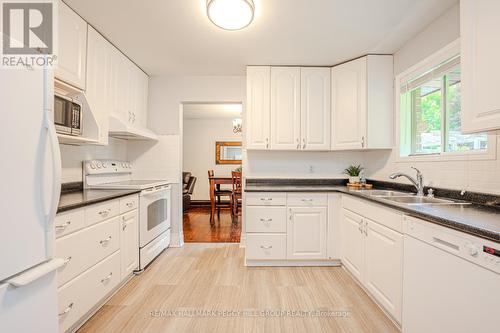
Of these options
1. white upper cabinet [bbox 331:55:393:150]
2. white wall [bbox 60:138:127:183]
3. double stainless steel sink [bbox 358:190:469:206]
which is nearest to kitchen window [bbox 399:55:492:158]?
white upper cabinet [bbox 331:55:393:150]

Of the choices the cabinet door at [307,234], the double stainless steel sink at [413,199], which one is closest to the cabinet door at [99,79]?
the cabinet door at [307,234]

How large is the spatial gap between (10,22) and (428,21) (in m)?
2.76

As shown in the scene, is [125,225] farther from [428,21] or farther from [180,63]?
[428,21]

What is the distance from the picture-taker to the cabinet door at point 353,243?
211 cm

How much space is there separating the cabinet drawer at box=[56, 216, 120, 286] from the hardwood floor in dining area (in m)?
1.64

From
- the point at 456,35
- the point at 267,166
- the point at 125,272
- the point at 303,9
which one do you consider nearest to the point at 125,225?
the point at 125,272

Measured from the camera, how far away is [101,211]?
180cm

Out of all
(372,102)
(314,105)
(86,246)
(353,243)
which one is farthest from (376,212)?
(86,246)

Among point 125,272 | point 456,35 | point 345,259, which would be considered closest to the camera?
point 456,35

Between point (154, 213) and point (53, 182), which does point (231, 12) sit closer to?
point (53, 182)

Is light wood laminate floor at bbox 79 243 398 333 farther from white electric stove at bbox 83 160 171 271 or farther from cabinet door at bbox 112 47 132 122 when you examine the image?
cabinet door at bbox 112 47 132 122

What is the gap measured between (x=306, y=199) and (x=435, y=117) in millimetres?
1395

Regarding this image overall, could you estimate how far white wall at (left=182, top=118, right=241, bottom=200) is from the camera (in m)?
6.37

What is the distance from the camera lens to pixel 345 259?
8.02ft
